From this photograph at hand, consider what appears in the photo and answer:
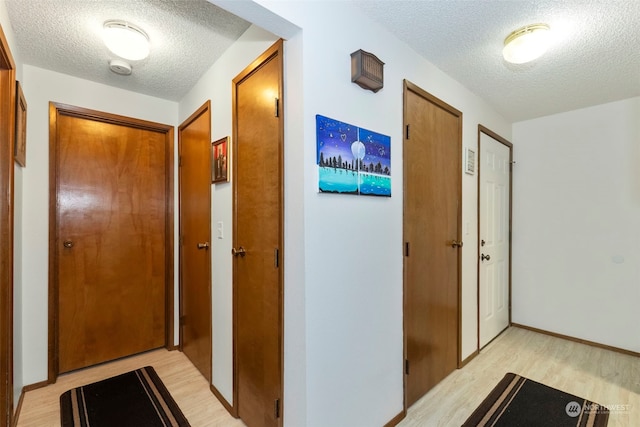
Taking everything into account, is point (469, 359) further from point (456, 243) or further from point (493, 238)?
point (493, 238)

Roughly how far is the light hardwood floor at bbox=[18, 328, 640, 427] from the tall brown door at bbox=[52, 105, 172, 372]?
28cm

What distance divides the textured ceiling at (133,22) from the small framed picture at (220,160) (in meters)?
0.60

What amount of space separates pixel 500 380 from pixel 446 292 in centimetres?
78

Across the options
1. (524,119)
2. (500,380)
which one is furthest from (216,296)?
(524,119)

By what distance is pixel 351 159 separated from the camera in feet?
4.67

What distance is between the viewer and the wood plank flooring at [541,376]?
1.81 metres

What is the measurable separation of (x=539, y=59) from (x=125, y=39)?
2594 mm

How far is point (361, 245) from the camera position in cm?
149

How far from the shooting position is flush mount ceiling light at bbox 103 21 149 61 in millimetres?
1585

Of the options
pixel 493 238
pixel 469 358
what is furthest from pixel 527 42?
pixel 469 358

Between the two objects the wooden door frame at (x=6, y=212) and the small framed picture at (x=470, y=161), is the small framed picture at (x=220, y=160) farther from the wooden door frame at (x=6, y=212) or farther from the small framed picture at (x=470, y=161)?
the small framed picture at (x=470, y=161)

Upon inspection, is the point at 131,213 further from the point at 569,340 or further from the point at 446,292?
the point at 569,340

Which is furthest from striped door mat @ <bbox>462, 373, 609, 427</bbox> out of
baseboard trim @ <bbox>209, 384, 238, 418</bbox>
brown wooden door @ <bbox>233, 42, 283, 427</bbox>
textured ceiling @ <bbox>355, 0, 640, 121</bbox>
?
textured ceiling @ <bbox>355, 0, 640, 121</bbox>

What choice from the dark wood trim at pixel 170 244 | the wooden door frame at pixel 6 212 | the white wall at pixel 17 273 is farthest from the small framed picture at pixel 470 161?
the white wall at pixel 17 273
